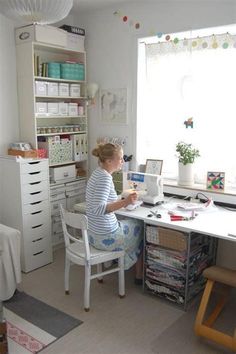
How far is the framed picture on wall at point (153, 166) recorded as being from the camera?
3355 millimetres

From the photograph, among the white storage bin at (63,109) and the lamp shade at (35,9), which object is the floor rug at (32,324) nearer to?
the white storage bin at (63,109)

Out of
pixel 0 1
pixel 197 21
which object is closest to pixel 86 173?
pixel 197 21

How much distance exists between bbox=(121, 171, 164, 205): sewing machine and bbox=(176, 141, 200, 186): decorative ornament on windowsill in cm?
34

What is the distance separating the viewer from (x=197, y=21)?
305 centimetres

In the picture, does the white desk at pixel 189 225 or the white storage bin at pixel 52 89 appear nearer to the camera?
the white desk at pixel 189 225

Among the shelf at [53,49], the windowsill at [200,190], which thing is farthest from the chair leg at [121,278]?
the shelf at [53,49]

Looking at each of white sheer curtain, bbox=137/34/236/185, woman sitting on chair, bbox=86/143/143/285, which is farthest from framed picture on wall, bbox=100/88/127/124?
woman sitting on chair, bbox=86/143/143/285

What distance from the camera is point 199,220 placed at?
2.66 m

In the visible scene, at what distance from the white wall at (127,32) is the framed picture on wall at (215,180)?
3.01ft

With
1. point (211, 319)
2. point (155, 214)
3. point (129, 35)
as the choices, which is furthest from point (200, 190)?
point (129, 35)

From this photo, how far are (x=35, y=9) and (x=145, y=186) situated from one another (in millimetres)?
1828

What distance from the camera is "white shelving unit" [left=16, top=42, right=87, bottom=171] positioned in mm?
3414

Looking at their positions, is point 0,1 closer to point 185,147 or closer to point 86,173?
point 185,147

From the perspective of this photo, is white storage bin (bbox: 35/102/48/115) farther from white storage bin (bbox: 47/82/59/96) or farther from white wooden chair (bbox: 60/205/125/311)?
white wooden chair (bbox: 60/205/125/311)
